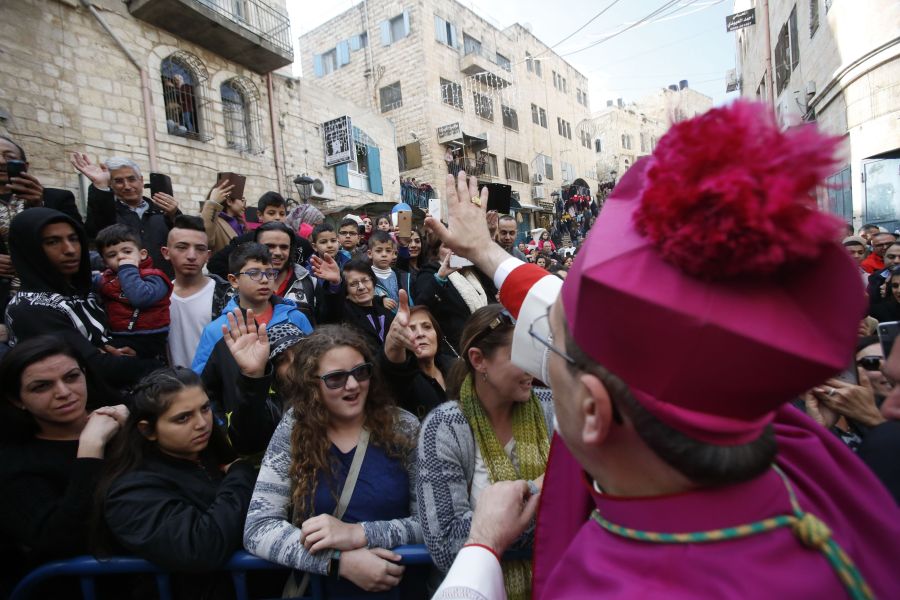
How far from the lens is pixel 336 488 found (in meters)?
2.14

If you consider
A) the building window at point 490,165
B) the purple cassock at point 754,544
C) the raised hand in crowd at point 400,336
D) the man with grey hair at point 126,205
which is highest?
the building window at point 490,165

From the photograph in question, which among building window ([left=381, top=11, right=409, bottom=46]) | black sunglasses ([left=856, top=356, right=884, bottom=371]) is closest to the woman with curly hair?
black sunglasses ([left=856, top=356, right=884, bottom=371])

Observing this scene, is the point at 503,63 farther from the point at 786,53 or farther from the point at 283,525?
the point at 283,525

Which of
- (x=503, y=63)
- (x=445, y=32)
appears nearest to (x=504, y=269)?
(x=445, y=32)

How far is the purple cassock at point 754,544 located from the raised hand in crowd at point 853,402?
3.95 ft

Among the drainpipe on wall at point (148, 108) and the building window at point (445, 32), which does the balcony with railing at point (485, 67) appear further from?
the drainpipe on wall at point (148, 108)

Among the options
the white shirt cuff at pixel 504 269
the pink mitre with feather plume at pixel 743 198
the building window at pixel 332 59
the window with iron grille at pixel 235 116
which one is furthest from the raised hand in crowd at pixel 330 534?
→ the building window at pixel 332 59

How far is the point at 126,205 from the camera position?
4.81 m

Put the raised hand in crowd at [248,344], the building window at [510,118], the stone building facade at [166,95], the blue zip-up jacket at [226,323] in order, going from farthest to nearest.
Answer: the building window at [510,118] < the stone building facade at [166,95] < the blue zip-up jacket at [226,323] < the raised hand in crowd at [248,344]

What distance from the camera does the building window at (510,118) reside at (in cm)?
2773

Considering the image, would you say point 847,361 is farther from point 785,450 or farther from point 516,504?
point 516,504

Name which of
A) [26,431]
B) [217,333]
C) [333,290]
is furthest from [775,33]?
[26,431]

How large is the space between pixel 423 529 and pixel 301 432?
0.72 m

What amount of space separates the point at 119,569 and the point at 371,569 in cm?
104
